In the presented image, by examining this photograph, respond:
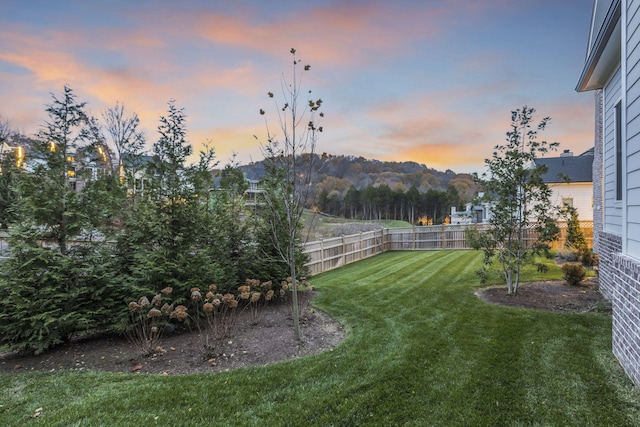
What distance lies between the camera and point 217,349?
408 cm

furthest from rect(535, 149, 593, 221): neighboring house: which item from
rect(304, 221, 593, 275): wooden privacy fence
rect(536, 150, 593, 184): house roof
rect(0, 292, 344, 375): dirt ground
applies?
rect(0, 292, 344, 375): dirt ground

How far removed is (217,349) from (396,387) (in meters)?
2.38

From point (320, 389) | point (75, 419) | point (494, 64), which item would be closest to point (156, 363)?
point (75, 419)

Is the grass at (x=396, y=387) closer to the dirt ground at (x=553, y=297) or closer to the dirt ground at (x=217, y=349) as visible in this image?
the dirt ground at (x=217, y=349)

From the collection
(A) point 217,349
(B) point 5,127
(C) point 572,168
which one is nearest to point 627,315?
(A) point 217,349

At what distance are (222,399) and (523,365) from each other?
322 centimetres

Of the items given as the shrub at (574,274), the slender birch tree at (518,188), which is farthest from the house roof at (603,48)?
the shrub at (574,274)

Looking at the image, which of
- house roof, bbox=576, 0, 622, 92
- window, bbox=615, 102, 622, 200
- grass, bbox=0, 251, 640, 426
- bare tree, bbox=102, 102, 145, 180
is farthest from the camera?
bare tree, bbox=102, 102, 145, 180

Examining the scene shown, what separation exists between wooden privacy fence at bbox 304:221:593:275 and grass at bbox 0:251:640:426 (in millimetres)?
6745

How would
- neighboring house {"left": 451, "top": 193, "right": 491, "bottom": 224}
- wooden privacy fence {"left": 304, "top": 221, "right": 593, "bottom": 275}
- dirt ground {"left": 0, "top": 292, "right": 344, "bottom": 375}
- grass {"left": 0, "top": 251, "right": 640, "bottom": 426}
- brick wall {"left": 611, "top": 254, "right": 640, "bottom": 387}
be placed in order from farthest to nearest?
wooden privacy fence {"left": 304, "top": 221, "right": 593, "bottom": 275} → neighboring house {"left": 451, "top": 193, "right": 491, "bottom": 224} → dirt ground {"left": 0, "top": 292, "right": 344, "bottom": 375} → brick wall {"left": 611, "top": 254, "right": 640, "bottom": 387} → grass {"left": 0, "top": 251, "right": 640, "bottom": 426}

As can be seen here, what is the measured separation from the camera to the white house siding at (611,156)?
5.22 metres

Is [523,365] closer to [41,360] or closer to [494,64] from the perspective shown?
[41,360]

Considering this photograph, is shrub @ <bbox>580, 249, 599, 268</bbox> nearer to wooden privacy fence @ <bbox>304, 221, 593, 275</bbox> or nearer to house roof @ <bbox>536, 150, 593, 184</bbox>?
wooden privacy fence @ <bbox>304, 221, 593, 275</bbox>

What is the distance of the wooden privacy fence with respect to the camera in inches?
454
